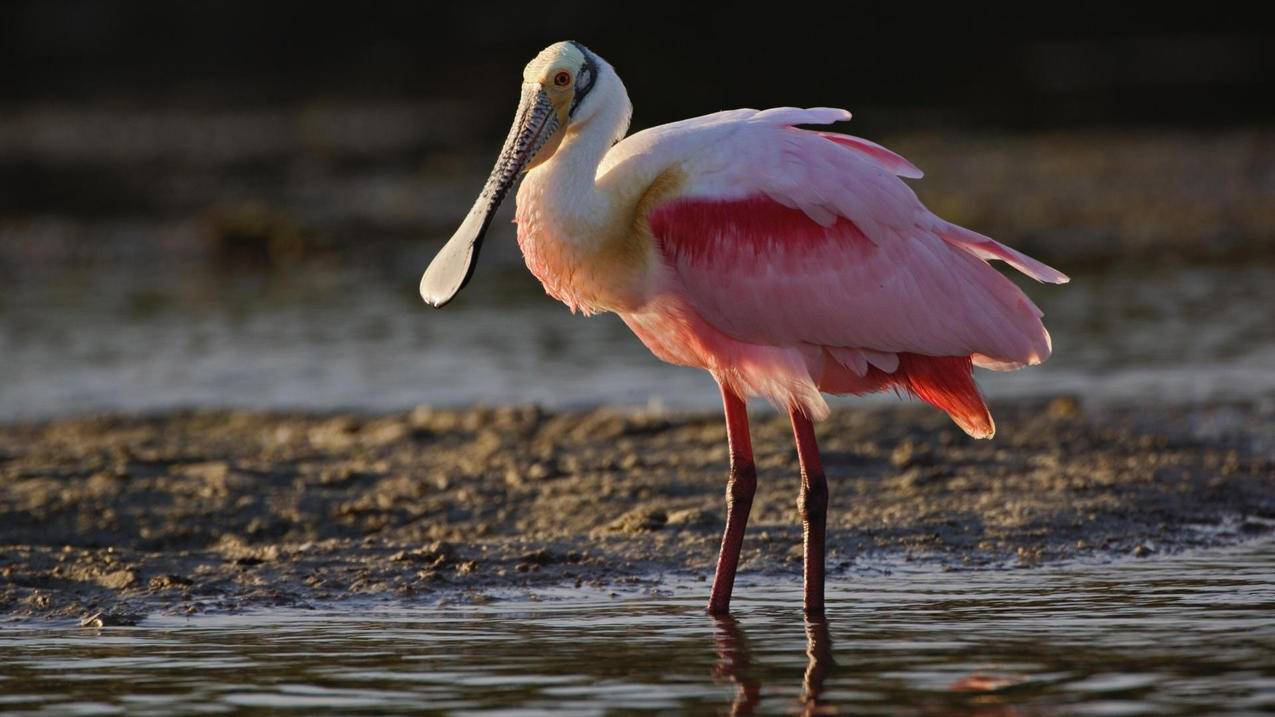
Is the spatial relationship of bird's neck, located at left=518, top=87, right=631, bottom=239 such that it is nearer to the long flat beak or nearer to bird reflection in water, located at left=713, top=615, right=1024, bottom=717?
the long flat beak

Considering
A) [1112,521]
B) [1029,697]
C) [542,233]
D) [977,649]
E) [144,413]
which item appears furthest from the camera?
[144,413]

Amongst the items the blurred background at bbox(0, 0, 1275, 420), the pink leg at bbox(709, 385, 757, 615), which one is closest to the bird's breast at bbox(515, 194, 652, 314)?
the pink leg at bbox(709, 385, 757, 615)

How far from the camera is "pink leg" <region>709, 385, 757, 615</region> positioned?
7.35 meters

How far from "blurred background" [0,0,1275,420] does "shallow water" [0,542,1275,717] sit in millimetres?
4416

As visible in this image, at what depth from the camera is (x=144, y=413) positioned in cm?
1238

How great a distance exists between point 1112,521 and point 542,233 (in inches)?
110

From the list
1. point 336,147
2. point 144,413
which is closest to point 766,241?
point 144,413

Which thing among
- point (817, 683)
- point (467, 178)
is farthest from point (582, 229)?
point (467, 178)

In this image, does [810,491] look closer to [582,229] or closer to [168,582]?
[582,229]

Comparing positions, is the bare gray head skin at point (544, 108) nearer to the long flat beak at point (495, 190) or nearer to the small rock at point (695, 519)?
the long flat beak at point (495, 190)

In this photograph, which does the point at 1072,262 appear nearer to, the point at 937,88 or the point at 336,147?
the point at 336,147

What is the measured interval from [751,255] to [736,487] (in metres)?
0.83

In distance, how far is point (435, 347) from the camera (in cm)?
1430

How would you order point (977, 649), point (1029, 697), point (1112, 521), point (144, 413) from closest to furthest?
1. point (1029, 697)
2. point (977, 649)
3. point (1112, 521)
4. point (144, 413)
